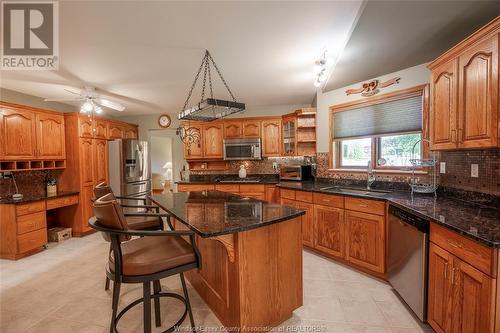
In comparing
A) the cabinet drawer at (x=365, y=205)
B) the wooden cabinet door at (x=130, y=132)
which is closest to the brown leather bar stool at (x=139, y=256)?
the cabinet drawer at (x=365, y=205)

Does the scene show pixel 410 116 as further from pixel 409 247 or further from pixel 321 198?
pixel 409 247

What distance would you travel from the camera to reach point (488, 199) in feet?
6.26

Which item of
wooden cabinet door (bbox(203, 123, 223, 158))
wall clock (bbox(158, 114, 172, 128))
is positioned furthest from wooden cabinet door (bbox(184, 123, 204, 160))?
wall clock (bbox(158, 114, 172, 128))

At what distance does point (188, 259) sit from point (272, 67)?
2440 millimetres

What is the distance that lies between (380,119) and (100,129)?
15.8ft

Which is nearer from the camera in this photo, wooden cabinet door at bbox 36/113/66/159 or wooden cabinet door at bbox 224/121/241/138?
wooden cabinet door at bbox 36/113/66/159

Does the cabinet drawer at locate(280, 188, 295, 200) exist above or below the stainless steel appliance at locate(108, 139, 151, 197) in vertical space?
below

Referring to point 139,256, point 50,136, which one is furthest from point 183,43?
point 50,136

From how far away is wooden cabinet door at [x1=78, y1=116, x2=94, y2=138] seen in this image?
4.06m

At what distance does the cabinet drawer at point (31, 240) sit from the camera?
10.5 feet

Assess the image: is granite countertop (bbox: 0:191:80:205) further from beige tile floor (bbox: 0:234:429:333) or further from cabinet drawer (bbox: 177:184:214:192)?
cabinet drawer (bbox: 177:184:214:192)

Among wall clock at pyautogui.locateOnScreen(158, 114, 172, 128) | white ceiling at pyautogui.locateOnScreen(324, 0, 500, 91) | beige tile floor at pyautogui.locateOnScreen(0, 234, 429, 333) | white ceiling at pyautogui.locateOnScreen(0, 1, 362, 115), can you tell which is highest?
white ceiling at pyautogui.locateOnScreen(0, 1, 362, 115)

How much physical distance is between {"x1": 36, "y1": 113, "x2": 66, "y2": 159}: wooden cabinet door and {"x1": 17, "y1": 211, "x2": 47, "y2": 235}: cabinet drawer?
940 mm

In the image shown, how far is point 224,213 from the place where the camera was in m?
1.83
